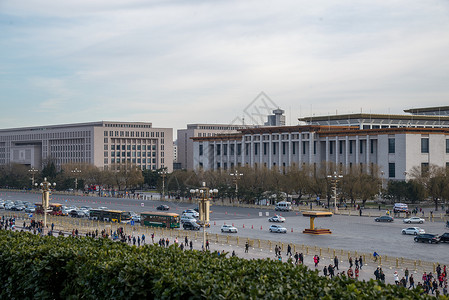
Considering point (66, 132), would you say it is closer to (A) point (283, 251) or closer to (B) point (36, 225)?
(B) point (36, 225)

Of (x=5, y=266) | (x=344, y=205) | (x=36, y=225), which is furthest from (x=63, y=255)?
(x=344, y=205)

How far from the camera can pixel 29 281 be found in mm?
17516

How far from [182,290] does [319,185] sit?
5758cm

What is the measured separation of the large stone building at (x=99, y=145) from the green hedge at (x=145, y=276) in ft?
365

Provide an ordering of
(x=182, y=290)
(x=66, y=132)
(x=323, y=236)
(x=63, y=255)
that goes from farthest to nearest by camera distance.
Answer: (x=66, y=132), (x=323, y=236), (x=63, y=255), (x=182, y=290)

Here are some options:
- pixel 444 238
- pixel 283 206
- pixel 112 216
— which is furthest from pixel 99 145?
pixel 444 238

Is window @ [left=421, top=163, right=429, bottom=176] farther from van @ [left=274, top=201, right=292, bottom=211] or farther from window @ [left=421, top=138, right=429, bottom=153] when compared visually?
van @ [left=274, top=201, right=292, bottom=211]

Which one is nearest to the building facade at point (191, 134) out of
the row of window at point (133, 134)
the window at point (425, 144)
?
the row of window at point (133, 134)

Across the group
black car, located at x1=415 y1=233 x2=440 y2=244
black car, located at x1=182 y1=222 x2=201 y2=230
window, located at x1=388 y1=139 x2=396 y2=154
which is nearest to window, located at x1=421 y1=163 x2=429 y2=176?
window, located at x1=388 y1=139 x2=396 y2=154

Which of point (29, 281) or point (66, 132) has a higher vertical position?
point (66, 132)

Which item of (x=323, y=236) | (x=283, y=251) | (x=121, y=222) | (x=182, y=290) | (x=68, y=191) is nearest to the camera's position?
(x=182, y=290)

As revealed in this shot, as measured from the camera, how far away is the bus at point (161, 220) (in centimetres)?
4906

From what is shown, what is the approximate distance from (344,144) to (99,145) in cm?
6624

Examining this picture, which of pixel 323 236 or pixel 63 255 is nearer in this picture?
pixel 63 255
